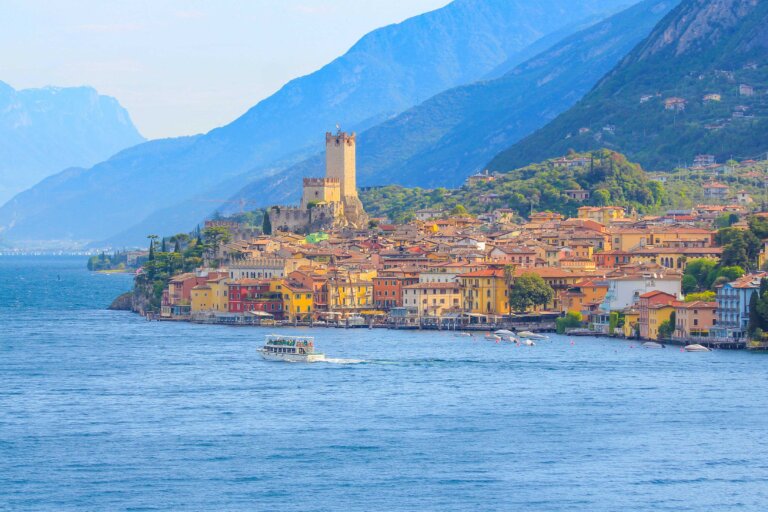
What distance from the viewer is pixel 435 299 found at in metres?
102

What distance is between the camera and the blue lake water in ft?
155

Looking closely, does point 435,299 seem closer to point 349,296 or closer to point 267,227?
point 349,296

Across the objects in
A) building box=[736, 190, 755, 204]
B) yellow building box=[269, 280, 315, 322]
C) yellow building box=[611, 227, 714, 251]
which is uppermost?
building box=[736, 190, 755, 204]

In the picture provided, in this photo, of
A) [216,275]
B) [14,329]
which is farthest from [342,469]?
[216,275]

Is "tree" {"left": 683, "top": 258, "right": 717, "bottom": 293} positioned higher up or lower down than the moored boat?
higher up

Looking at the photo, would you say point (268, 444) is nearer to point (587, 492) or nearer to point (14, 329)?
point (587, 492)

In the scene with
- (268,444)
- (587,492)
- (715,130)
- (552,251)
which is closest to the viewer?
(587,492)

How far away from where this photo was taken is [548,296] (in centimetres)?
9906

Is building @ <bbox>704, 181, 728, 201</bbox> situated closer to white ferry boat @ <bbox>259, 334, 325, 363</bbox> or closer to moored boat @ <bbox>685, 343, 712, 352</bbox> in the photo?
moored boat @ <bbox>685, 343, 712, 352</bbox>

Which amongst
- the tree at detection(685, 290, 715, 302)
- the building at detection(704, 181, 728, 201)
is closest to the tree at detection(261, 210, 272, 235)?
the building at detection(704, 181, 728, 201)

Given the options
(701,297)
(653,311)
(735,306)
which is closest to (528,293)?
(701,297)

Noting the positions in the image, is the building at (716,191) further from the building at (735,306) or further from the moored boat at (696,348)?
the moored boat at (696,348)

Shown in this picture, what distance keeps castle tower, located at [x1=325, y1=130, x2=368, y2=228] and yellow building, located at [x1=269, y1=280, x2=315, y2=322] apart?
4252 centimetres

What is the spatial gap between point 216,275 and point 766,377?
50465 mm
